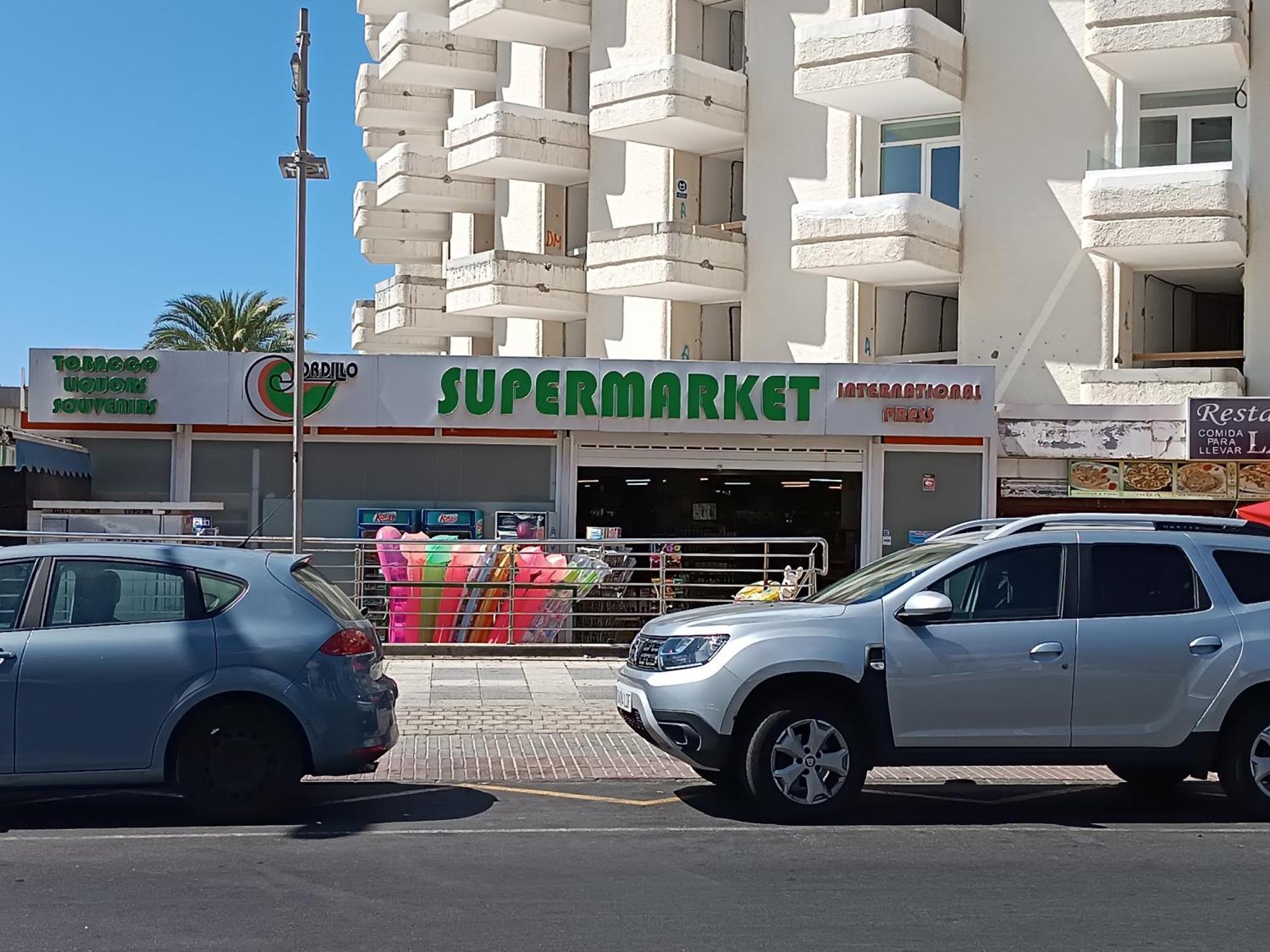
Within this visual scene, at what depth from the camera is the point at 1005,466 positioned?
22594mm

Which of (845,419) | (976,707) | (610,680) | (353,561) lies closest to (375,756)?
(976,707)

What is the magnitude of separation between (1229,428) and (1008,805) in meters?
13.6

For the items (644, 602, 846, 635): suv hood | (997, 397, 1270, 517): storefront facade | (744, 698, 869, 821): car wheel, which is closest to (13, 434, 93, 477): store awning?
(644, 602, 846, 635): suv hood

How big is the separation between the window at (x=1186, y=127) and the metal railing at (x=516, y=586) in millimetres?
10614

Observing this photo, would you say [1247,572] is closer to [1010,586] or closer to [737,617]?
[1010,586]

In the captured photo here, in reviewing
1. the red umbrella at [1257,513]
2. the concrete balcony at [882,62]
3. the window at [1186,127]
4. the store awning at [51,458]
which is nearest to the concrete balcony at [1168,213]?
the window at [1186,127]

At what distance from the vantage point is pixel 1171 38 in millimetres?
22281

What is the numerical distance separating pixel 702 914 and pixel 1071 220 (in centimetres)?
1957

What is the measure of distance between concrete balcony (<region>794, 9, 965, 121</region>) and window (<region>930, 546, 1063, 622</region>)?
16.1 m

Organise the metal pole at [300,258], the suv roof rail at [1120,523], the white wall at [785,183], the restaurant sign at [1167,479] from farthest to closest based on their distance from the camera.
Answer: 1. the white wall at [785,183]
2. the restaurant sign at [1167,479]
3. the metal pole at [300,258]
4. the suv roof rail at [1120,523]

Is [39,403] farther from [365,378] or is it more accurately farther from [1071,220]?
[1071,220]

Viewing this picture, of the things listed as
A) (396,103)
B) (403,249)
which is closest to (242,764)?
(396,103)

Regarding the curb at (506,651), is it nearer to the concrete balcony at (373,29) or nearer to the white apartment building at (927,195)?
the white apartment building at (927,195)

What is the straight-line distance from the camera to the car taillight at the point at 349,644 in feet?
27.9
